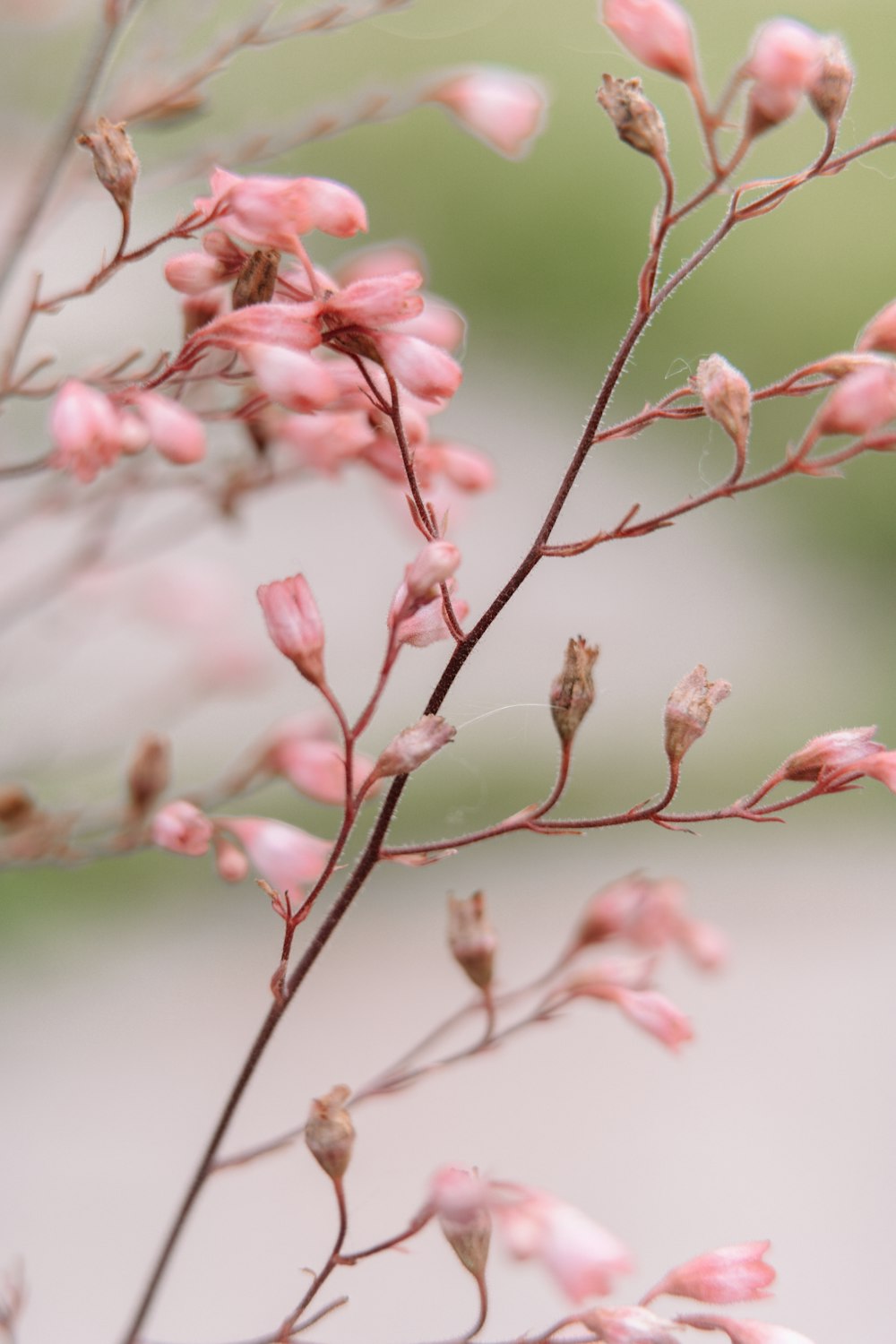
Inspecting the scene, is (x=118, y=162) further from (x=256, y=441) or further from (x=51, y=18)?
(x=51, y=18)

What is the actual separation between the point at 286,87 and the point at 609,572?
0.76 metres

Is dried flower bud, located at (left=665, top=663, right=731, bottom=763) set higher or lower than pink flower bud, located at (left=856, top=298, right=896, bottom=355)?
lower

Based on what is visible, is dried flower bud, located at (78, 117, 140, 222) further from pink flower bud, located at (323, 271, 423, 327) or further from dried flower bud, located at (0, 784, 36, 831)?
dried flower bud, located at (0, 784, 36, 831)

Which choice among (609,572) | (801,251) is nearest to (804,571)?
(609,572)

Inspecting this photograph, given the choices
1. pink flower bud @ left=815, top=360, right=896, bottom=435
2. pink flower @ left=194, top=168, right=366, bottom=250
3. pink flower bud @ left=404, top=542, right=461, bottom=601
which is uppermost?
Result: pink flower @ left=194, top=168, right=366, bottom=250

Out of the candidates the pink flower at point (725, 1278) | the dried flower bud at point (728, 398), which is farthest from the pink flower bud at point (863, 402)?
the pink flower at point (725, 1278)

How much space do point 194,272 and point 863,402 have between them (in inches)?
6.9

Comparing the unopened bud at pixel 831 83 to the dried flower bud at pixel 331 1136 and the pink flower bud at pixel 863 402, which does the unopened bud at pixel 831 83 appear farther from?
the dried flower bud at pixel 331 1136

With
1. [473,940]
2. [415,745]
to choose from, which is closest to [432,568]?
[415,745]

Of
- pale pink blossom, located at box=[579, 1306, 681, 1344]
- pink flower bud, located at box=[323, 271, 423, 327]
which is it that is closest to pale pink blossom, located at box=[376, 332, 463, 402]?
pink flower bud, located at box=[323, 271, 423, 327]

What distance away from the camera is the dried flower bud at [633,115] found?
31 centimetres

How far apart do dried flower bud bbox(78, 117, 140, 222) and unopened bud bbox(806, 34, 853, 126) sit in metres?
0.17

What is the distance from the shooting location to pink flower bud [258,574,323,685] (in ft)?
1.10

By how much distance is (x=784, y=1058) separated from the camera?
3.93 feet
